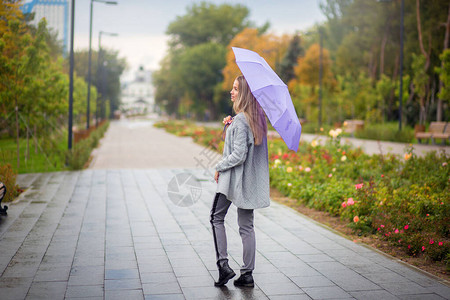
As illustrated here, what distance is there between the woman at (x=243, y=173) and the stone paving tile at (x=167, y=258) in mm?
363

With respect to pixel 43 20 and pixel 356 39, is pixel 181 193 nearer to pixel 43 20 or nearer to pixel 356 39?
pixel 43 20

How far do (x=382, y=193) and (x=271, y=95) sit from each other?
371cm

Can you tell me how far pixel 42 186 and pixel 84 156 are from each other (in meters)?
4.01

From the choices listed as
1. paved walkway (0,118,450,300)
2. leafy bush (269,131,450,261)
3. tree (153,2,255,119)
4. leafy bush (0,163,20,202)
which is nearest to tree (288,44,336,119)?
tree (153,2,255,119)

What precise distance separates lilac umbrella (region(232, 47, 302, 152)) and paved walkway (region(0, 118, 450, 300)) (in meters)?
1.37

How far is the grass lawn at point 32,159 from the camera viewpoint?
12872 millimetres

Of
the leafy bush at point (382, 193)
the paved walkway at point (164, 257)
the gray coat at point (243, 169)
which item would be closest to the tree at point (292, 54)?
the leafy bush at point (382, 193)

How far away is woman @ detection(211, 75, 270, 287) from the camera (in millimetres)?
4383

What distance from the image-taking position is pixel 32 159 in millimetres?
14922

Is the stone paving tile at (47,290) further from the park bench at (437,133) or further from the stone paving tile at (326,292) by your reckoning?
the park bench at (437,133)

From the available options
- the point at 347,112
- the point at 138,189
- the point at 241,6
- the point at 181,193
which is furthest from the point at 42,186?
the point at 241,6

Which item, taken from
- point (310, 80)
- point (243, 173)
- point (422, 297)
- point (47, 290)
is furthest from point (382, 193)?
point (310, 80)

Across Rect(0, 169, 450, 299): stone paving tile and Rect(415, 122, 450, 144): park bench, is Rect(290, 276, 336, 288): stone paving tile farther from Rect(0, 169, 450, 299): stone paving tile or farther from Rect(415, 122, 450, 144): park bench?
Rect(415, 122, 450, 144): park bench

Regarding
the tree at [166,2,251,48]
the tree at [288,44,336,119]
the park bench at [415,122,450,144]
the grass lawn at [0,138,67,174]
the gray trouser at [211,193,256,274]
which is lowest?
the grass lawn at [0,138,67,174]
